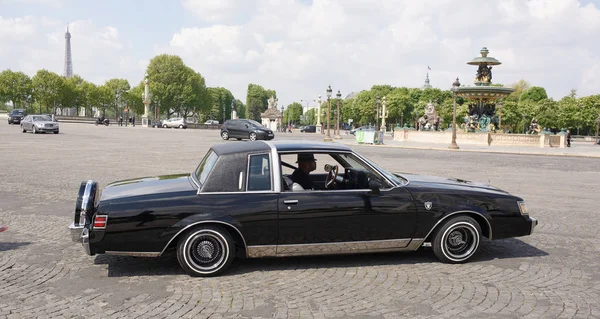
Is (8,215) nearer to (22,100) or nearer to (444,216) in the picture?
(444,216)

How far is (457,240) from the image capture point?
599 cm

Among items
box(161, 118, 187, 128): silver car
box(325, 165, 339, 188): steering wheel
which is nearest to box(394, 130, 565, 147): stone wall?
box(161, 118, 187, 128): silver car

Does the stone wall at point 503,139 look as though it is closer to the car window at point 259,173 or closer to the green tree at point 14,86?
the car window at point 259,173

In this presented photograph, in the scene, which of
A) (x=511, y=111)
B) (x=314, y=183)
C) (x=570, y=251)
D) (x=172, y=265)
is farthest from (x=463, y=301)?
(x=511, y=111)

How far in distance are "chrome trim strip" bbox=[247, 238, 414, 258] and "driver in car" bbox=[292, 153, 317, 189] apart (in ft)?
2.61

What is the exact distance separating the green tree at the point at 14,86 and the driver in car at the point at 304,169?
104000 mm

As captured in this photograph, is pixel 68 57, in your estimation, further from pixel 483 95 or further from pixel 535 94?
pixel 483 95

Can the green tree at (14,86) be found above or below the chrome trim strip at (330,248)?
above

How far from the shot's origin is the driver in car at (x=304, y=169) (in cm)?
607

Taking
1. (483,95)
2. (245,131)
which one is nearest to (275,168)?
(245,131)

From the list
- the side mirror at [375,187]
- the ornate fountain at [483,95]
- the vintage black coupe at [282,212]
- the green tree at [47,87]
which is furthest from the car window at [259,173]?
the green tree at [47,87]

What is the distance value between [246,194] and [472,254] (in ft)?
9.32

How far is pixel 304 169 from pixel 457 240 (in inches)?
80.6

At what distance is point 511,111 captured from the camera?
95.3 m
